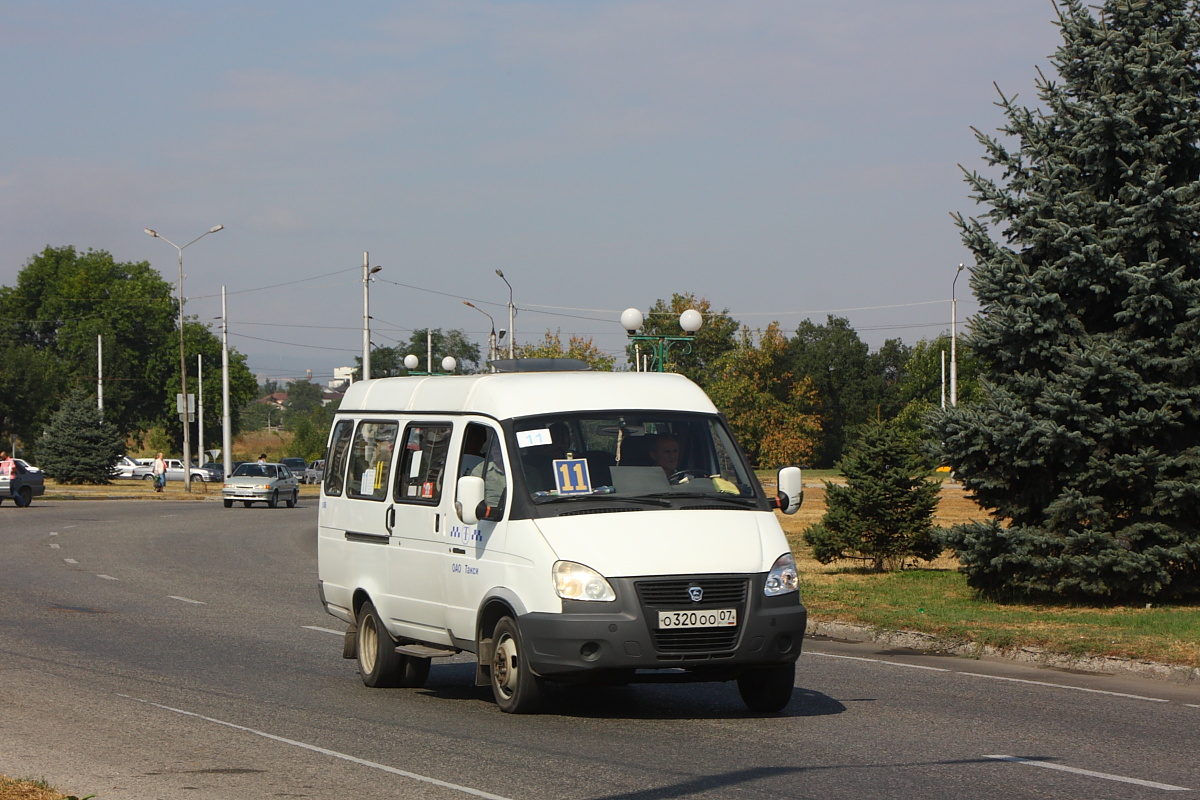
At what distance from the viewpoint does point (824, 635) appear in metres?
15.3

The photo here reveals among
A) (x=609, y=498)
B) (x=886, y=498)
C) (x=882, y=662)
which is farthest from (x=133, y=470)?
(x=609, y=498)

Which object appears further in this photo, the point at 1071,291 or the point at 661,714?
the point at 1071,291

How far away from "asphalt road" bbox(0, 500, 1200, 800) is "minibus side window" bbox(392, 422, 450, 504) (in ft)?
4.99

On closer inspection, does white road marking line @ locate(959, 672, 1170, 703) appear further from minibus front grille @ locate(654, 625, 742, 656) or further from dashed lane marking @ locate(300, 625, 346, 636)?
dashed lane marking @ locate(300, 625, 346, 636)

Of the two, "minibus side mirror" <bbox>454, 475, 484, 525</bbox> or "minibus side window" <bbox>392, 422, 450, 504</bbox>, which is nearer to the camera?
"minibus side mirror" <bbox>454, 475, 484, 525</bbox>

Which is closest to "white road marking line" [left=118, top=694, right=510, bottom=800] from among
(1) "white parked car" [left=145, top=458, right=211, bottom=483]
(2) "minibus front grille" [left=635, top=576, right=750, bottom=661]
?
(2) "minibus front grille" [left=635, top=576, right=750, bottom=661]

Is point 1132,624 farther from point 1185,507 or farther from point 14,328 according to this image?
point 14,328

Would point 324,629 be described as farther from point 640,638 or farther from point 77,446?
point 77,446

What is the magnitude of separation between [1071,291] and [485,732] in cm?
963

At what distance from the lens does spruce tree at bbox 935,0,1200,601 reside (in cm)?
1523

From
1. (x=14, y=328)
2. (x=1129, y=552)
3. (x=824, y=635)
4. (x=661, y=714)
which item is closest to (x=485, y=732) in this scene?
(x=661, y=714)

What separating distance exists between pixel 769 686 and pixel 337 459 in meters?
4.77

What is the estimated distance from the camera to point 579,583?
29.7 ft

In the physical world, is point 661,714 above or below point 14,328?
below
